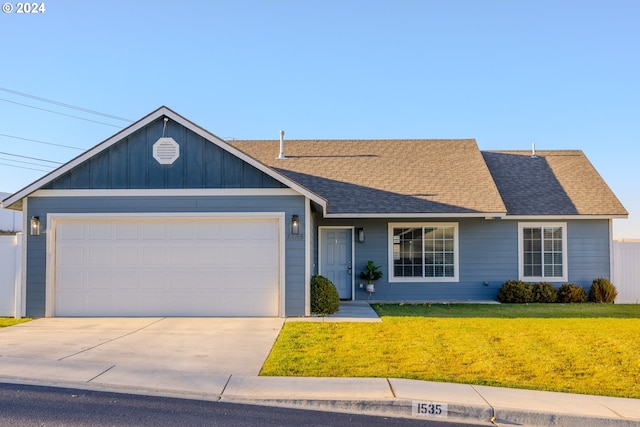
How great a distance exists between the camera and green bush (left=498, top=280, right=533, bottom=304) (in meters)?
16.0

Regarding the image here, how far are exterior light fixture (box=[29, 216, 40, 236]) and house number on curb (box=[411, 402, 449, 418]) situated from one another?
33.4 feet

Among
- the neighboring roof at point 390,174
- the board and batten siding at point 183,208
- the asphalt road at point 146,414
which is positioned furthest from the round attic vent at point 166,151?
the asphalt road at point 146,414

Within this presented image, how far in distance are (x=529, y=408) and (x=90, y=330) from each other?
28.1 feet

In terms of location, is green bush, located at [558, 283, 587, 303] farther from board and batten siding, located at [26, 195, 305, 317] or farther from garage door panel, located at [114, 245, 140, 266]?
garage door panel, located at [114, 245, 140, 266]

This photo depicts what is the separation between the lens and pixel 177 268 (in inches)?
515

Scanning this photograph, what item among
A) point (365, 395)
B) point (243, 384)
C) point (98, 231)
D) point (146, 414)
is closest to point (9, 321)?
point (98, 231)

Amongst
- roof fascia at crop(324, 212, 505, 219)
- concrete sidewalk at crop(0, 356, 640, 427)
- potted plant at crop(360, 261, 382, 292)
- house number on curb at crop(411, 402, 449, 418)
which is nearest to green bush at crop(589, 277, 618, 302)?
roof fascia at crop(324, 212, 505, 219)

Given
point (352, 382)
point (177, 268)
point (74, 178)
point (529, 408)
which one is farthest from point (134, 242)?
point (529, 408)

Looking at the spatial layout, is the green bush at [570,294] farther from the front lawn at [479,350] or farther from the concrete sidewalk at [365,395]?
the concrete sidewalk at [365,395]

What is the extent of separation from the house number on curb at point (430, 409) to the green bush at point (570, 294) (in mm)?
11467

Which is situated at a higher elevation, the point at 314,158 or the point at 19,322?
the point at 314,158

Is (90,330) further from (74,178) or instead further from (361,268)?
(361,268)

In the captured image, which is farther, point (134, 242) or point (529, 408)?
point (134, 242)

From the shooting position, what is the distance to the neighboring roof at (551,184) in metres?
16.7
